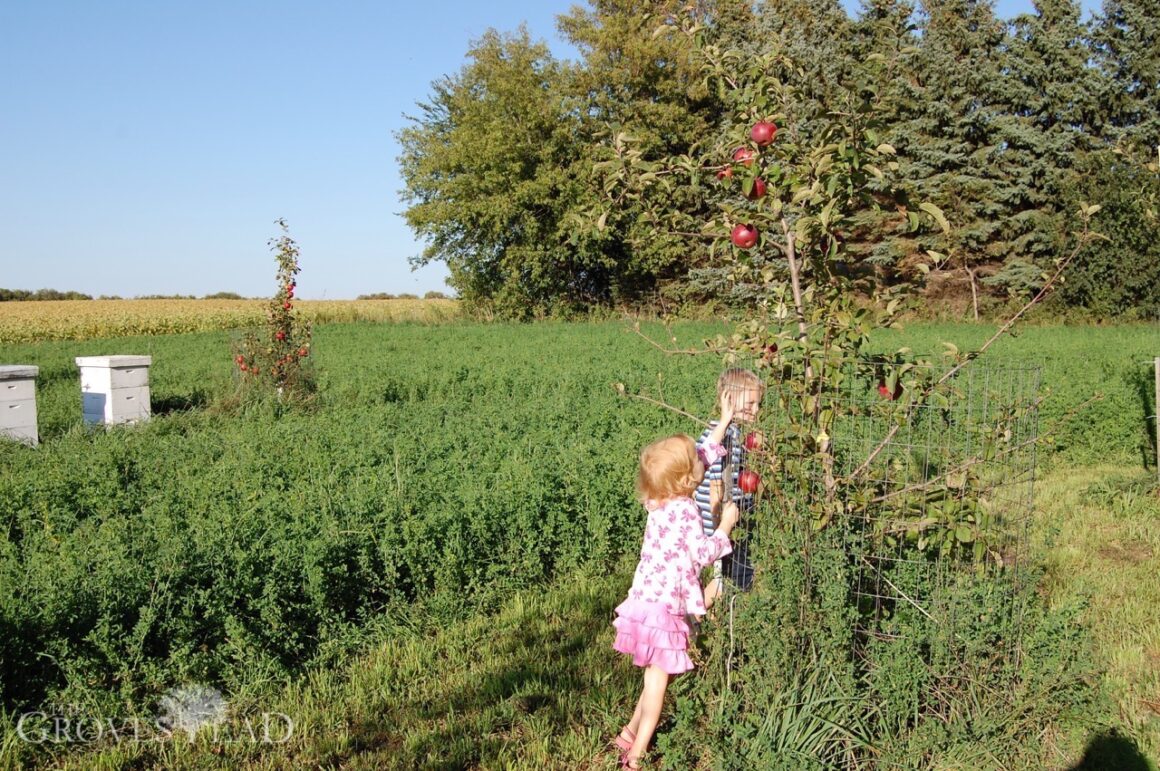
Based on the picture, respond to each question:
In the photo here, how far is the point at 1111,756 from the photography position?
3.73 m

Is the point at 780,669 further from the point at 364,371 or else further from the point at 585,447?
the point at 364,371

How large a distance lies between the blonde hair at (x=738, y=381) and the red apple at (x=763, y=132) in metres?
1.07

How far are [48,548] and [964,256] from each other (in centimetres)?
3320

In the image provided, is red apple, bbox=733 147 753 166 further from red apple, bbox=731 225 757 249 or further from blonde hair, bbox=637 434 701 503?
blonde hair, bbox=637 434 701 503

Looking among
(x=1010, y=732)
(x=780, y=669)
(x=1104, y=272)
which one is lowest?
(x=1010, y=732)

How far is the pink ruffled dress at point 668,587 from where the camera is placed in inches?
144

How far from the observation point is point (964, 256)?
108ft

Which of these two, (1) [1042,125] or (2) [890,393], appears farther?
(1) [1042,125]

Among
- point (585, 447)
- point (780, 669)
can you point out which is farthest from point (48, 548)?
point (780, 669)

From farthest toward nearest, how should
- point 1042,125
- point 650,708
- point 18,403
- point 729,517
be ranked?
point 1042,125
point 18,403
point 729,517
point 650,708

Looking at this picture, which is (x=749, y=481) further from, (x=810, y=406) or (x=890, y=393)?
(x=890, y=393)

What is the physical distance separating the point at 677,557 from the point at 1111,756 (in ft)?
6.64

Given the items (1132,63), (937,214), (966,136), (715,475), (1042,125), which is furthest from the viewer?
(966,136)

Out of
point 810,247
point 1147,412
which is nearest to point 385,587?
point 810,247
